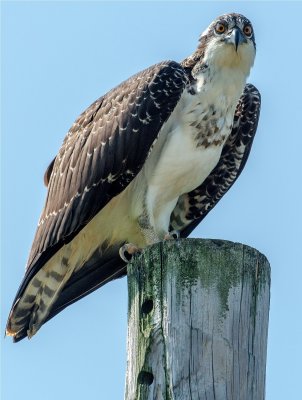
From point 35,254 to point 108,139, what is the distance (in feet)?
3.94

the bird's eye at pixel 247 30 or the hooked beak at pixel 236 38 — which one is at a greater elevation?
the bird's eye at pixel 247 30

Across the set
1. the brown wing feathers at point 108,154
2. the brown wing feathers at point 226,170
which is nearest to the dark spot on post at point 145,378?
the brown wing feathers at point 108,154

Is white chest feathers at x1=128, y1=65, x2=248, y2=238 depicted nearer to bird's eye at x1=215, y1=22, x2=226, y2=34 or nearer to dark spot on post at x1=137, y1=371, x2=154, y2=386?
bird's eye at x1=215, y1=22, x2=226, y2=34

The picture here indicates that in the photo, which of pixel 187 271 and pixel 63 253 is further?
pixel 63 253

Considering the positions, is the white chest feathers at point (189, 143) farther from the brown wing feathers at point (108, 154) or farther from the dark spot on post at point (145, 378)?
the dark spot on post at point (145, 378)

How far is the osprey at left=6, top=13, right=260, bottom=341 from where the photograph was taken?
8.68m

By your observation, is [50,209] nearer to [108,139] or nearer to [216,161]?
[108,139]

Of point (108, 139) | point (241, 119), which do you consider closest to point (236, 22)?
point (241, 119)

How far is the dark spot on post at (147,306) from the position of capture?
18.3 ft

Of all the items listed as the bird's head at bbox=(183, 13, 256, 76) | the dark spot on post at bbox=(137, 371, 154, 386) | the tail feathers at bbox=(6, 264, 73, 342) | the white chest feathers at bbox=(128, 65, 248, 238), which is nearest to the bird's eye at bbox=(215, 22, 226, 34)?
the bird's head at bbox=(183, 13, 256, 76)

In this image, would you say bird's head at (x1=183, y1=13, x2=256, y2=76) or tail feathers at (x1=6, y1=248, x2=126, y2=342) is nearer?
tail feathers at (x1=6, y1=248, x2=126, y2=342)

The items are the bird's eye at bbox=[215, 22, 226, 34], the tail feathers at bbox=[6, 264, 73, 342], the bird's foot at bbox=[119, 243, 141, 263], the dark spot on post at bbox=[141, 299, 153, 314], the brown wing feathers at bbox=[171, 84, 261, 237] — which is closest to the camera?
the dark spot on post at bbox=[141, 299, 153, 314]

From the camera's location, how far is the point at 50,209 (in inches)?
363

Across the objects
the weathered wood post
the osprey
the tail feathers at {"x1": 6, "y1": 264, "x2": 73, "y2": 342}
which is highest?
the osprey
